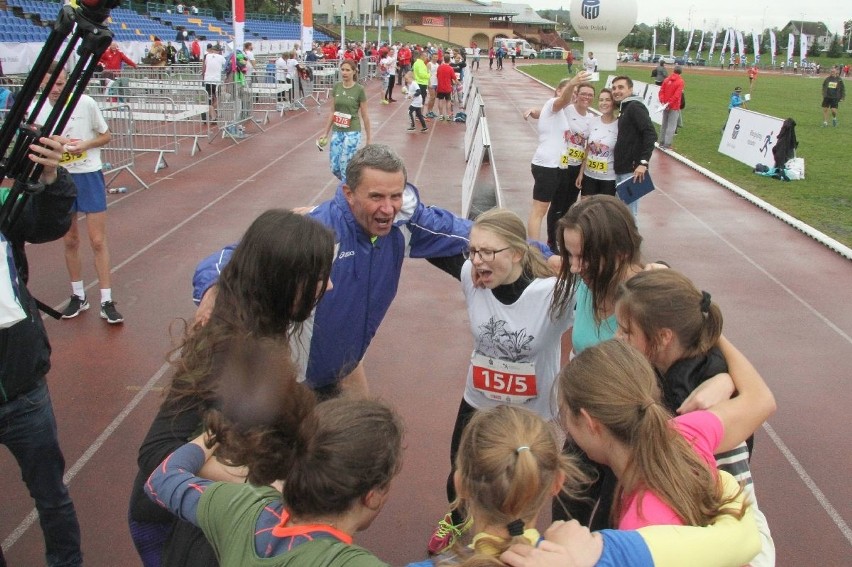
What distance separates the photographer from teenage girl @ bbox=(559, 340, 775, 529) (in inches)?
69.5

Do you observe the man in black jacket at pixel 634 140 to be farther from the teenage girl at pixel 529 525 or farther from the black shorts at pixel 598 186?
the teenage girl at pixel 529 525

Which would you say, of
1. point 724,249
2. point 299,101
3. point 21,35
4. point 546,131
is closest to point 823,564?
point 546,131

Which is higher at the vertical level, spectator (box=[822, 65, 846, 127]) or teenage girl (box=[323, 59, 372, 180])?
spectator (box=[822, 65, 846, 127])

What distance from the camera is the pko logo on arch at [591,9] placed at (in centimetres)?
4612

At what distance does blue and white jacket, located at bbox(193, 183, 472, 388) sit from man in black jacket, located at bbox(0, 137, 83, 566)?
1.00m

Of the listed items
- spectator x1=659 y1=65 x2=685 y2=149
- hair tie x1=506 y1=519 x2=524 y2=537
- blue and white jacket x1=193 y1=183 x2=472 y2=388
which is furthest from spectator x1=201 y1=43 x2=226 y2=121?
hair tie x1=506 y1=519 x2=524 y2=537

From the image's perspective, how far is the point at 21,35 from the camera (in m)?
23.8

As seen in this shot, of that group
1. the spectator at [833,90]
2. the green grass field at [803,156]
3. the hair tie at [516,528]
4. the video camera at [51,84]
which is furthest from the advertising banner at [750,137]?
the hair tie at [516,528]

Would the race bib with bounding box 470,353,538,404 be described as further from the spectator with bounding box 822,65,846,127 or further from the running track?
the spectator with bounding box 822,65,846,127

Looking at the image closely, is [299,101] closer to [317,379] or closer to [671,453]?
[317,379]

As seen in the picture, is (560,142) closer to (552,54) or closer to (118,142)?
(118,142)

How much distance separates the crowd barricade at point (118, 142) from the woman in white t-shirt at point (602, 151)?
7.31 metres

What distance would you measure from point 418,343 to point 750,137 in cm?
1282

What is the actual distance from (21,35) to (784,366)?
2570 cm
